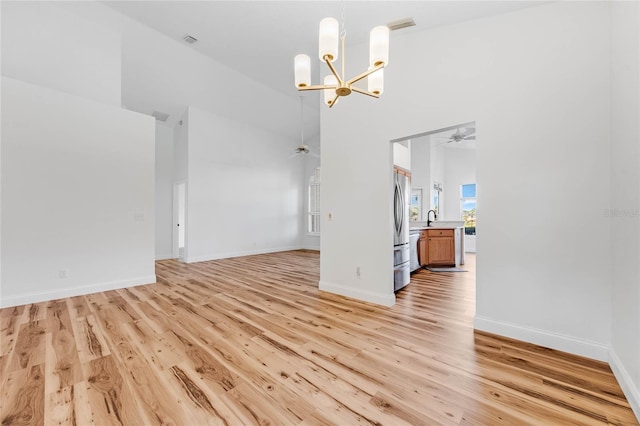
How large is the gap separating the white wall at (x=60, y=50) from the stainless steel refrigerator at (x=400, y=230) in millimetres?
4928

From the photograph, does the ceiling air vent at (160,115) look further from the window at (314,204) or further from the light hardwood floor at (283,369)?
the light hardwood floor at (283,369)

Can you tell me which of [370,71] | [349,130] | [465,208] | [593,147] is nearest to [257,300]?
[349,130]

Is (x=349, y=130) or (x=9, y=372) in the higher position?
(x=349, y=130)

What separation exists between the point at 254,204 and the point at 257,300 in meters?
4.72

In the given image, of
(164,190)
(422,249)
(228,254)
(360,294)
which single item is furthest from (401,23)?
(164,190)

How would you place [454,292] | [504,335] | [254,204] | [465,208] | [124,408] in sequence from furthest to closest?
[465,208]
[254,204]
[454,292]
[504,335]
[124,408]

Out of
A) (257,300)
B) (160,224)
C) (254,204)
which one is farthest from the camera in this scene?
(254,204)

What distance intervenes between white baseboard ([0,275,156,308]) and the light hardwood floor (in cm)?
19

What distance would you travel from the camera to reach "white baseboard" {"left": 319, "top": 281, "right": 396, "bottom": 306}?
10.7ft

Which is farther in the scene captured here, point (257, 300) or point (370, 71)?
point (257, 300)

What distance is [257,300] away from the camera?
3463 millimetres

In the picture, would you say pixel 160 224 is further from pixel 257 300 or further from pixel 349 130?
pixel 349 130

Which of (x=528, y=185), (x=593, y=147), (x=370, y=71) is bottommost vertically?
(x=528, y=185)

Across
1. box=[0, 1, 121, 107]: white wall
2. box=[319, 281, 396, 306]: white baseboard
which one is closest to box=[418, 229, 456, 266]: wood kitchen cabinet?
box=[319, 281, 396, 306]: white baseboard
